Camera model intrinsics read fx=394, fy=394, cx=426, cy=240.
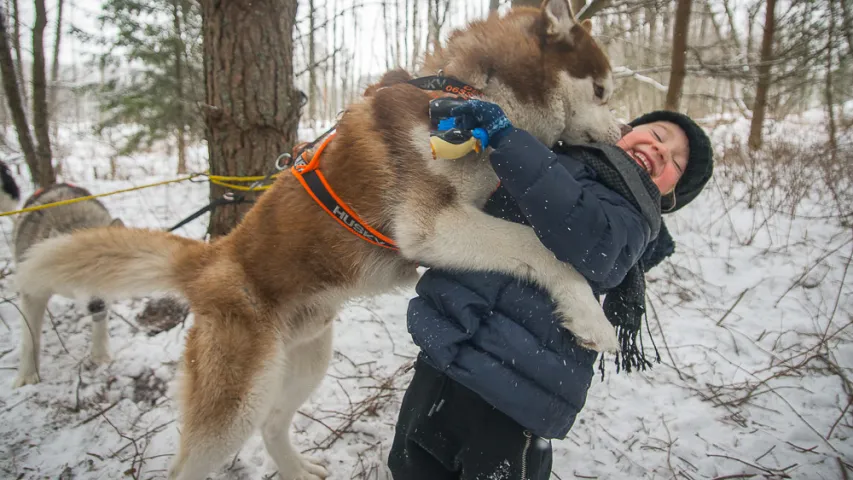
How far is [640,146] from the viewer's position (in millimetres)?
1556

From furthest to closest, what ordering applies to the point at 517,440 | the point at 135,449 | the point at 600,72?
the point at 135,449, the point at 600,72, the point at 517,440

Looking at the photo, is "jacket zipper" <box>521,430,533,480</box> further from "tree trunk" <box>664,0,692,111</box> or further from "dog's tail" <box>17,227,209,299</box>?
"tree trunk" <box>664,0,692,111</box>

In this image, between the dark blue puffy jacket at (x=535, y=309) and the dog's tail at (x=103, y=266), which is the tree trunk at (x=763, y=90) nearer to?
the dark blue puffy jacket at (x=535, y=309)

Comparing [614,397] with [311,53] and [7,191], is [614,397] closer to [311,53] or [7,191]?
[7,191]

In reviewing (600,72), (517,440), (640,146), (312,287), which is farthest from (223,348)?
(600,72)

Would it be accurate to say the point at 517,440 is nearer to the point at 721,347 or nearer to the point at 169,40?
the point at 721,347

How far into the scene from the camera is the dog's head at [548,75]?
1.75 meters

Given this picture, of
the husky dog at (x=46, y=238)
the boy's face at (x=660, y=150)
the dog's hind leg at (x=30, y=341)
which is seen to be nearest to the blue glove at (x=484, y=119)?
the boy's face at (x=660, y=150)

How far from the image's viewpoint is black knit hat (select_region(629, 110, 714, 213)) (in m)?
1.56

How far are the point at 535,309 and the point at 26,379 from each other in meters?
3.66

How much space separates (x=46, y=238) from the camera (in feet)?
9.25

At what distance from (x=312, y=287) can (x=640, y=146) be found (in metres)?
1.48

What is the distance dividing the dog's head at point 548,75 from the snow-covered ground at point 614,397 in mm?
1106

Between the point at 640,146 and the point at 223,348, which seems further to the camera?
the point at 223,348
